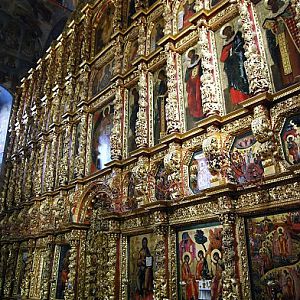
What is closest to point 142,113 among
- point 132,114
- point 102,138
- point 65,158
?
point 132,114

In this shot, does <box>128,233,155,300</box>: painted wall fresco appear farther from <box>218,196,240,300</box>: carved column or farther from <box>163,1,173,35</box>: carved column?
<box>163,1,173,35</box>: carved column

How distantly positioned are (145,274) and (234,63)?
5.29 metres

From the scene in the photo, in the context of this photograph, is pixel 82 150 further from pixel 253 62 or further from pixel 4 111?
pixel 4 111

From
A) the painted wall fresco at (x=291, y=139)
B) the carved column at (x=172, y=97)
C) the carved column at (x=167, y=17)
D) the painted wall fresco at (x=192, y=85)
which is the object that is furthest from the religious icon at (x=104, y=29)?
the painted wall fresco at (x=291, y=139)

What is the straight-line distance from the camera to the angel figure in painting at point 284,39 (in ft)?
20.9

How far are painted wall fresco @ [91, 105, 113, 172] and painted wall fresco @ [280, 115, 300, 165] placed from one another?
19.9ft

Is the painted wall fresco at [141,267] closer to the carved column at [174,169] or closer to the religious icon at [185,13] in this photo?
the carved column at [174,169]

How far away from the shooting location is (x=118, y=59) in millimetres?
11664

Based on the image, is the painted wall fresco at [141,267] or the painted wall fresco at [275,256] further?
the painted wall fresco at [141,267]

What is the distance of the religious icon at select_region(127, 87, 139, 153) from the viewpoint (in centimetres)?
1021

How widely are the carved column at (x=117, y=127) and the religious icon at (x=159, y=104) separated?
1.43 m

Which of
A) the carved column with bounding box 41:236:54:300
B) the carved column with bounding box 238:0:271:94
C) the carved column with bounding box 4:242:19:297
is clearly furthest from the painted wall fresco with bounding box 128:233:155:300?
the carved column with bounding box 4:242:19:297

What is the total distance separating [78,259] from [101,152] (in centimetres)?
346

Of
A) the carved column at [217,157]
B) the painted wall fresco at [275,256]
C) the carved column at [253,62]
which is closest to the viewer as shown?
the painted wall fresco at [275,256]
